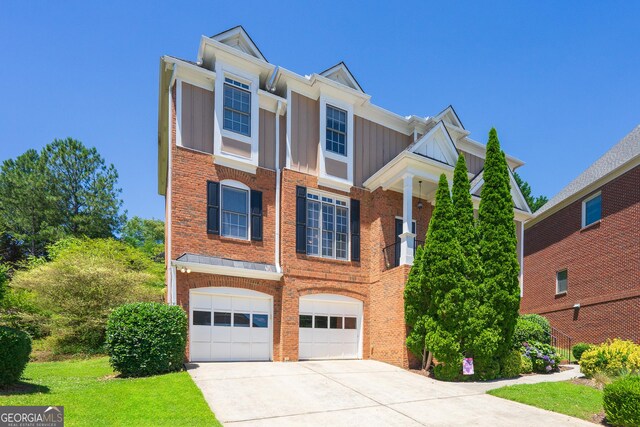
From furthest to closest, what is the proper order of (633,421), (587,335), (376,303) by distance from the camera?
(587,335)
(376,303)
(633,421)

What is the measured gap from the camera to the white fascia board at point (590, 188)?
54.2ft

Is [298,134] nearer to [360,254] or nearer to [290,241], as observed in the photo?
[290,241]

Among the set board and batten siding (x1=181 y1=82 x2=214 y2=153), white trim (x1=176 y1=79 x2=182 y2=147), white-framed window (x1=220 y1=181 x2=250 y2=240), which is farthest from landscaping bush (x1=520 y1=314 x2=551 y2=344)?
white trim (x1=176 y1=79 x2=182 y2=147)

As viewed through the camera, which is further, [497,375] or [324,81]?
[324,81]

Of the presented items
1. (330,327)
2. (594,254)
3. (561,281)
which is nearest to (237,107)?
(330,327)

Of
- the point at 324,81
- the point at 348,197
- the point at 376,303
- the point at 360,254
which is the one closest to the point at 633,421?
the point at 376,303

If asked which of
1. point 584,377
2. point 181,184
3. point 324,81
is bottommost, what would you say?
point 584,377

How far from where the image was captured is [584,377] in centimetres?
1177

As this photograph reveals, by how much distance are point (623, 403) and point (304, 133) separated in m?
11.4

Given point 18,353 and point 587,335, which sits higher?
point 18,353

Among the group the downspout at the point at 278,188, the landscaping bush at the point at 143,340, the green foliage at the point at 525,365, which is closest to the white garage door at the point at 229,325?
the downspout at the point at 278,188

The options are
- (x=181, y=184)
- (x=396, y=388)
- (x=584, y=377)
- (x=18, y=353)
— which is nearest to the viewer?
(x=18, y=353)

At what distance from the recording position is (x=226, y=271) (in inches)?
495

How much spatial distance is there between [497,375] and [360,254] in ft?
19.1
